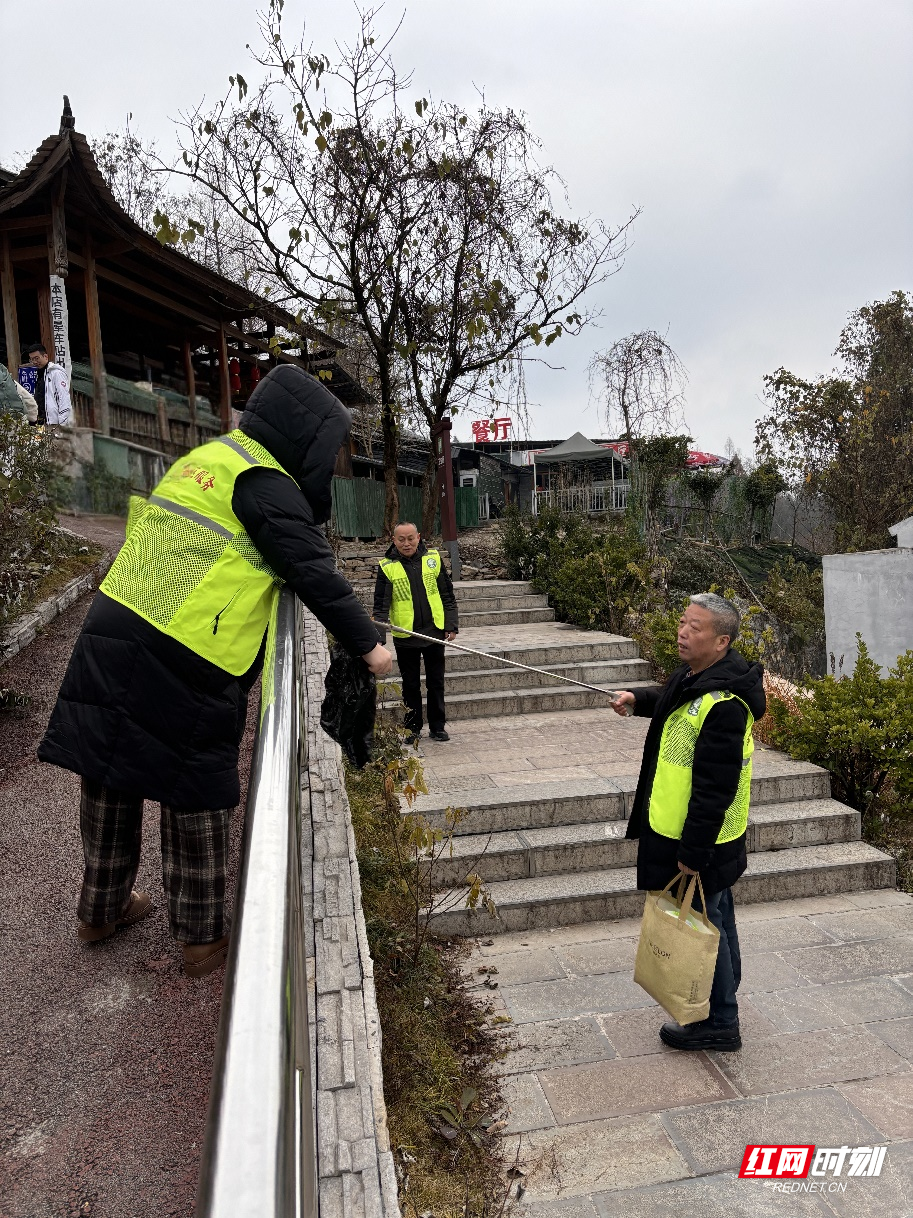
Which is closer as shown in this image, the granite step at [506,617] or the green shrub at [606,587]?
the green shrub at [606,587]

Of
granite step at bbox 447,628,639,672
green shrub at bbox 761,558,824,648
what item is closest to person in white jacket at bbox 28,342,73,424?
granite step at bbox 447,628,639,672

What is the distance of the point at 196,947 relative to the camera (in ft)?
7.83

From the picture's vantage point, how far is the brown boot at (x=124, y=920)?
100 inches

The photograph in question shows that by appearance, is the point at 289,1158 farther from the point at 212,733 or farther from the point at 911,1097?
the point at 911,1097

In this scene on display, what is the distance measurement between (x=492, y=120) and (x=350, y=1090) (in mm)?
12286

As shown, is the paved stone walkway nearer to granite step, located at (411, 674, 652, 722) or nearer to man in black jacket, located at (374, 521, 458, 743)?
man in black jacket, located at (374, 521, 458, 743)

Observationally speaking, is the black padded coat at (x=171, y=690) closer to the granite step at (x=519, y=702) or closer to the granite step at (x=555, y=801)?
the granite step at (x=555, y=801)

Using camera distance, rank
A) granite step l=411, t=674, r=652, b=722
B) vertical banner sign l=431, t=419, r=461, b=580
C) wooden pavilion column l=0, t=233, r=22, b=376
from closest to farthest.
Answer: granite step l=411, t=674, r=652, b=722 → vertical banner sign l=431, t=419, r=461, b=580 → wooden pavilion column l=0, t=233, r=22, b=376

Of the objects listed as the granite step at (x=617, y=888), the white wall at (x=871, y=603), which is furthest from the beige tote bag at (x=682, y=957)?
the white wall at (x=871, y=603)

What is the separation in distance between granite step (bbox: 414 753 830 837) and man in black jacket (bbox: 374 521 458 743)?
1.28 m

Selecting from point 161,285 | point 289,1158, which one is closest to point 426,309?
point 161,285

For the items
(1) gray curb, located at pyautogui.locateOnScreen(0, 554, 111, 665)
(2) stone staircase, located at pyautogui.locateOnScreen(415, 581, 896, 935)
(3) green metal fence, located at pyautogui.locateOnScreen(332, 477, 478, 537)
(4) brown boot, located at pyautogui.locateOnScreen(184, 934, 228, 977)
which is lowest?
(2) stone staircase, located at pyautogui.locateOnScreen(415, 581, 896, 935)

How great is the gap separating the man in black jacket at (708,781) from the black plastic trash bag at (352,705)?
139 cm

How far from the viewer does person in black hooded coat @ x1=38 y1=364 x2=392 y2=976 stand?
2205 mm
